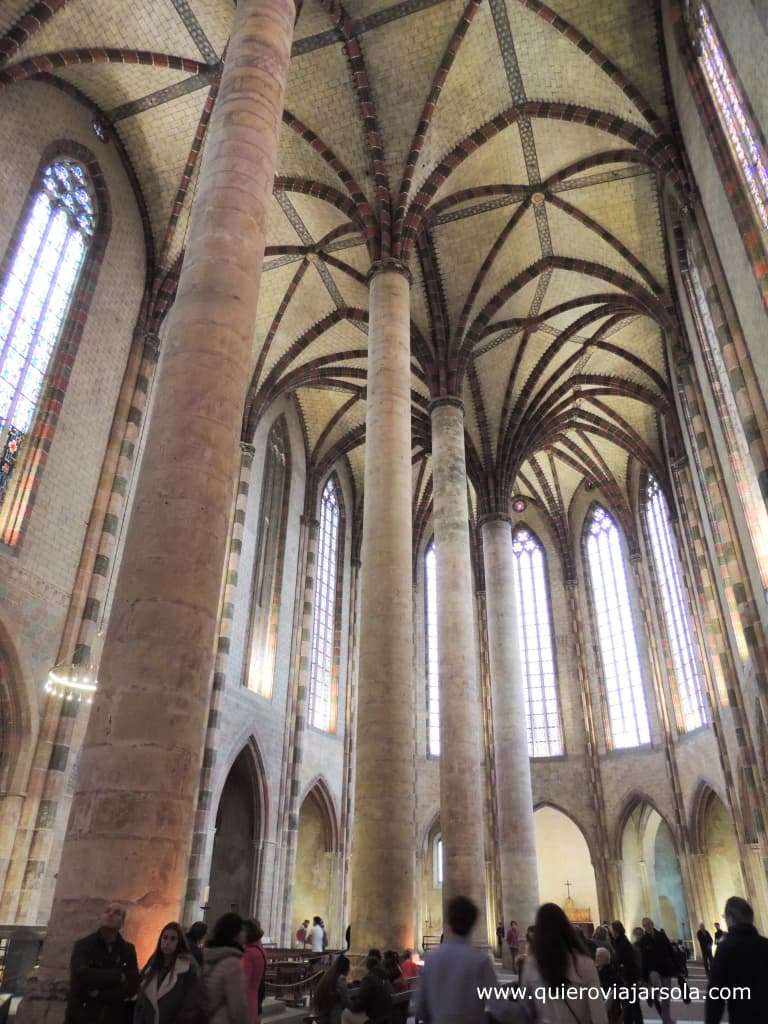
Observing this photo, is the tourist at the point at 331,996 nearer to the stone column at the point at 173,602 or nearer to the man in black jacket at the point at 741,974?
the stone column at the point at 173,602

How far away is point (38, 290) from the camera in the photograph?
1308 cm

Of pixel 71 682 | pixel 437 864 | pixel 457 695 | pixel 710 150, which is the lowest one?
pixel 437 864

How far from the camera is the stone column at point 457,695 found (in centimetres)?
1202

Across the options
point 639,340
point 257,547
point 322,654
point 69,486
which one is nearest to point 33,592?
point 69,486

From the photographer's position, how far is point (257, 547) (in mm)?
20266

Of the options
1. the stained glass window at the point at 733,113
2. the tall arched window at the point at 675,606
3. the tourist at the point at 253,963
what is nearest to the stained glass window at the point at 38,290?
the tourist at the point at 253,963

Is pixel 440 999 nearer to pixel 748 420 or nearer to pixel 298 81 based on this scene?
pixel 748 420

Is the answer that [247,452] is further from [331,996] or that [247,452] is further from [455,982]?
[455,982]

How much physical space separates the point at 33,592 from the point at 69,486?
6.74 ft

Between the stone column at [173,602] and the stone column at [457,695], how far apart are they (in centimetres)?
832

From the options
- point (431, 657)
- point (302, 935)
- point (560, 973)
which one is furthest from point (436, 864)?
point (560, 973)

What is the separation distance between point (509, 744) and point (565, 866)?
1152 centimetres

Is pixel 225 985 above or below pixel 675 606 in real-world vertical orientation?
below

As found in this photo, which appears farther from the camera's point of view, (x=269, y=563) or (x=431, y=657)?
(x=431, y=657)
